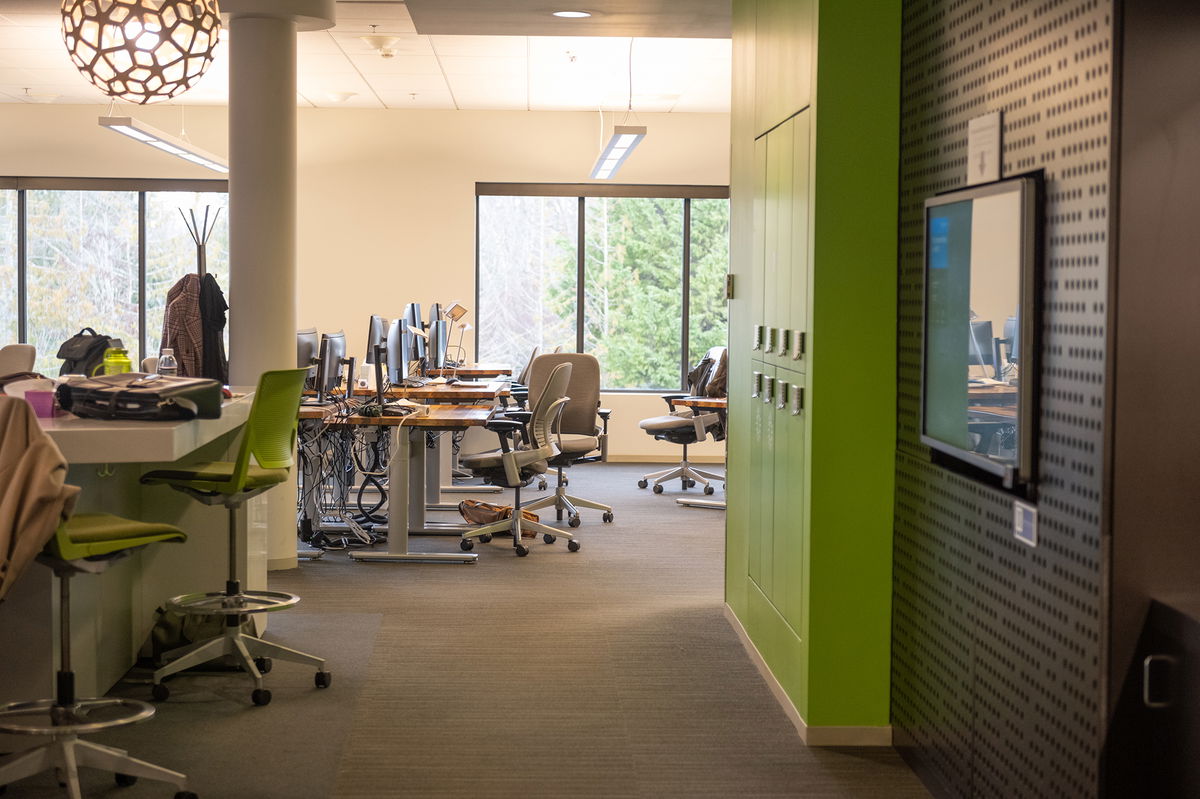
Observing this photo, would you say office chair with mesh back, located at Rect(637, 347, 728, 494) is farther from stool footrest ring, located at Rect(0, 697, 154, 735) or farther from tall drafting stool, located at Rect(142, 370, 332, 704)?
stool footrest ring, located at Rect(0, 697, 154, 735)

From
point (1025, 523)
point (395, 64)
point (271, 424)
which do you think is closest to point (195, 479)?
point (271, 424)

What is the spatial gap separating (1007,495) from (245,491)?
258cm

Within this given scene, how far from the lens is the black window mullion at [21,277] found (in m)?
11.1

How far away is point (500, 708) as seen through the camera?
416 cm

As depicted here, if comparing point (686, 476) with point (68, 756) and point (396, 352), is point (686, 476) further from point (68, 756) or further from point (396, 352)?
point (68, 756)

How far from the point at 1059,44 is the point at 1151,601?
117 centimetres

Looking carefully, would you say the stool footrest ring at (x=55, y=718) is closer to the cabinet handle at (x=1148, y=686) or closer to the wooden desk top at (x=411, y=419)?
the cabinet handle at (x=1148, y=686)

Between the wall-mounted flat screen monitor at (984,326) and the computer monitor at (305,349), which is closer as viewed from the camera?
the wall-mounted flat screen monitor at (984,326)

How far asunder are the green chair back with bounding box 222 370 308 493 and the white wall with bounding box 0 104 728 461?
6.88 m

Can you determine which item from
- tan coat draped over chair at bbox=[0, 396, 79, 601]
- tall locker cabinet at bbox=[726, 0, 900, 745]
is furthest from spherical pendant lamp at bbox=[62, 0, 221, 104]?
tall locker cabinet at bbox=[726, 0, 900, 745]

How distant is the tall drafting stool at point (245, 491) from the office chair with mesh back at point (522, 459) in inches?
93.3

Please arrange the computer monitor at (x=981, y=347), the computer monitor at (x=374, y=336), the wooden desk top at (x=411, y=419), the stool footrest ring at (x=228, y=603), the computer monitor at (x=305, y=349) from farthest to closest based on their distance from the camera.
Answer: the computer monitor at (x=374, y=336)
the computer monitor at (x=305, y=349)
the wooden desk top at (x=411, y=419)
the stool footrest ring at (x=228, y=603)
the computer monitor at (x=981, y=347)

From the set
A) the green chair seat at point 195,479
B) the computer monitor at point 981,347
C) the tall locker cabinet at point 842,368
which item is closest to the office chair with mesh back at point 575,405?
the green chair seat at point 195,479

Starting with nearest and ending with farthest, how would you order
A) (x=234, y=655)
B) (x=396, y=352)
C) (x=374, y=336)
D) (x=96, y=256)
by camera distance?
(x=234, y=655) → (x=396, y=352) → (x=374, y=336) → (x=96, y=256)
